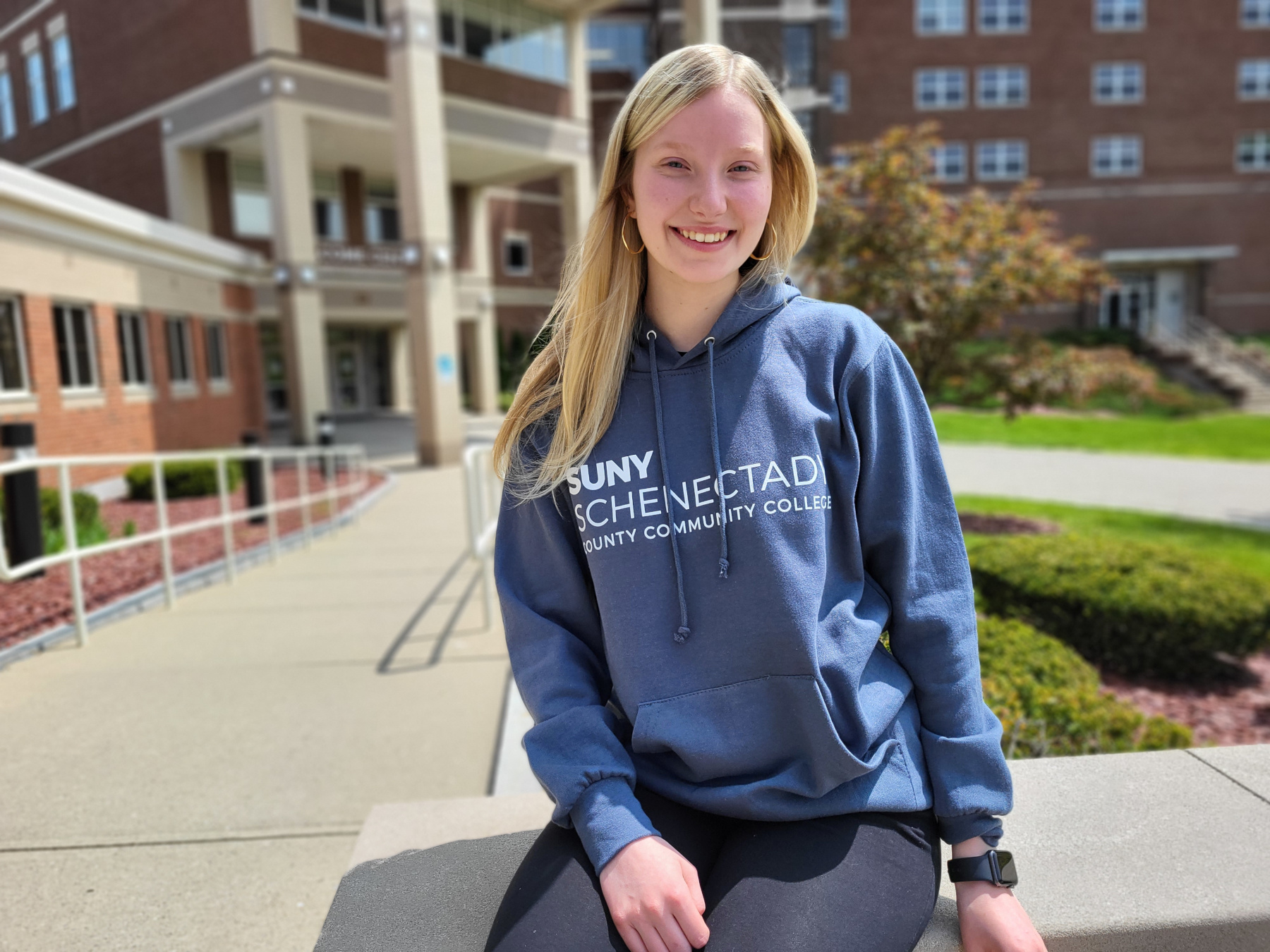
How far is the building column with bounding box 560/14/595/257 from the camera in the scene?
2359 centimetres

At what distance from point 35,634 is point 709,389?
4515 millimetres

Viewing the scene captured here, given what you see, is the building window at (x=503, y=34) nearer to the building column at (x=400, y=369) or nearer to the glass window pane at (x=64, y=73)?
the glass window pane at (x=64, y=73)

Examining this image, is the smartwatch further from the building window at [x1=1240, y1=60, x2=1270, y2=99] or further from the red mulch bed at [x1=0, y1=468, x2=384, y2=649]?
the building window at [x1=1240, y1=60, x2=1270, y2=99]

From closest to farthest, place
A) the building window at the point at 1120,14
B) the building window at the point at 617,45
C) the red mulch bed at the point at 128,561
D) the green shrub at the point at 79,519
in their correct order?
the red mulch bed at the point at 128,561
the green shrub at the point at 79,519
the building window at the point at 617,45
the building window at the point at 1120,14

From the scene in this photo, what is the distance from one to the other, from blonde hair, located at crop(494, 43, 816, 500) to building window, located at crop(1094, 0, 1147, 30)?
4489 cm

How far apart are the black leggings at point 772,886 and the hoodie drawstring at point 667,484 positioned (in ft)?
1.07

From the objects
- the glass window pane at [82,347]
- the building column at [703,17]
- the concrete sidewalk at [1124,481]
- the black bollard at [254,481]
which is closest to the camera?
the black bollard at [254,481]

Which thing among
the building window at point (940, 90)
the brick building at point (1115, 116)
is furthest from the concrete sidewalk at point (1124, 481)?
the building window at point (940, 90)

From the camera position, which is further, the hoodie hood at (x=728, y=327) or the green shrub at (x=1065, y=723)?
the green shrub at (x=1065, y=723)

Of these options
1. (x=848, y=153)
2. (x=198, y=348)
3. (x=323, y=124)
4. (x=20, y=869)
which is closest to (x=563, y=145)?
(x=323, y=124)

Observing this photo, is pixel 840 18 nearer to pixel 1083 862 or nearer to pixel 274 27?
pixel 274 27

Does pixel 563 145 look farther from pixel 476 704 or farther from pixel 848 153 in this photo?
pixel 476 704

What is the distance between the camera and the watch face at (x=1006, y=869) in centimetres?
156

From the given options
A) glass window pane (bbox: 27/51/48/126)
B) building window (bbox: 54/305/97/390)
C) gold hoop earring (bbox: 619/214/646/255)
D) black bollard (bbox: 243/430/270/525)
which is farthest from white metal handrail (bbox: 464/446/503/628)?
glass window pane (bbox: 27/51/48/126)
